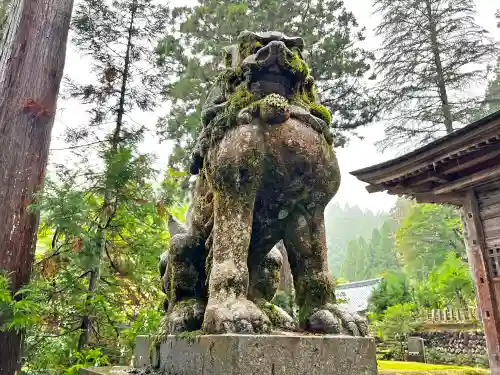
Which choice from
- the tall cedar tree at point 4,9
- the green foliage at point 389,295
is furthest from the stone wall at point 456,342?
the tall cedar tree at point 4,9

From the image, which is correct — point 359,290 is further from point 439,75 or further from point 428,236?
point 439,75

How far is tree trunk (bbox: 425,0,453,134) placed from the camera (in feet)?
45.6

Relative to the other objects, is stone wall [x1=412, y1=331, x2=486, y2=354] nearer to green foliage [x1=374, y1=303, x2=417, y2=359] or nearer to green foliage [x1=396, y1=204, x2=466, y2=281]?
green foliage [x1=374, y1=303, x2=417, y2=359]

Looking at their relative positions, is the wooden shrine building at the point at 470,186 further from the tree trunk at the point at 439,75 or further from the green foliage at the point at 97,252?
the tree trunk at the point at 439,75

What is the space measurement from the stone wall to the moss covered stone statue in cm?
1139

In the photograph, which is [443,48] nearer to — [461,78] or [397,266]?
[461,78]

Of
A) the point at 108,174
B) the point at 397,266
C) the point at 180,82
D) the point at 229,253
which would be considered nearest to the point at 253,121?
the point at 229,253

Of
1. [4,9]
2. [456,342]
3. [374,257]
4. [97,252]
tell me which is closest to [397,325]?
[456,342]

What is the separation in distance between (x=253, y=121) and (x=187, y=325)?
1156 millimetres

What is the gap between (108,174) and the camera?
4.23 metres

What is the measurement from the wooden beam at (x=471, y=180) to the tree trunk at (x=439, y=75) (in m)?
8.03

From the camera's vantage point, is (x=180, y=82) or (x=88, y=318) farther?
(x=180, y=82)

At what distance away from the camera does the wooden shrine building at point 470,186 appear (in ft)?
19.6

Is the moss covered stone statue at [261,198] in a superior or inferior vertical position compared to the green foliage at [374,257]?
inferior
